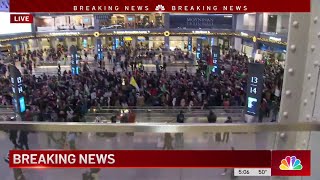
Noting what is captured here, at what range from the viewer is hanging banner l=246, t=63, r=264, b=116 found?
43.2 feet

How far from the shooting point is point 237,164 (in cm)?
238

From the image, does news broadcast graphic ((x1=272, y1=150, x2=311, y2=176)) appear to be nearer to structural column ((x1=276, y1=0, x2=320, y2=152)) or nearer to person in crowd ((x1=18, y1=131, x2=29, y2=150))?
structural column ((x1=276, y1=0, x2=320, y2=152))

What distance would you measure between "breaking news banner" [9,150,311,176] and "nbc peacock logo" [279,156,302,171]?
0.29 ft

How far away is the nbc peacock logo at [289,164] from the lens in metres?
2.48

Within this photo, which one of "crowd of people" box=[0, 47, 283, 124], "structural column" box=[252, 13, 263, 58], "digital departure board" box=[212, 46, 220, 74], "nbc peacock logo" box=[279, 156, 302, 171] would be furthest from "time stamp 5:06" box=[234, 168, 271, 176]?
"structural column" box=[252, 13, 263, 58]

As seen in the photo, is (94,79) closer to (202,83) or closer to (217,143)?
(202,83)

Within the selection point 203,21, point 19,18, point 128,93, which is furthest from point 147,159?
point 203,21

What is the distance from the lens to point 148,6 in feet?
10.0

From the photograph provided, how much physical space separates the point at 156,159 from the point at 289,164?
0.84 m

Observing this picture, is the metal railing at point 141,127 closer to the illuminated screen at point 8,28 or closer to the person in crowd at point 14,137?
the person in crowd at point 14,137

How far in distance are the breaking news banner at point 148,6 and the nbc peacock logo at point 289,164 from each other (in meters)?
1.12

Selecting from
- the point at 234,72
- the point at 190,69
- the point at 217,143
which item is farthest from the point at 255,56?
the point at 217,143

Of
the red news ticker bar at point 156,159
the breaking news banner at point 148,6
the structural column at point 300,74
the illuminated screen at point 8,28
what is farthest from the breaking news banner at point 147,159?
the illuminated screen at point 8,28

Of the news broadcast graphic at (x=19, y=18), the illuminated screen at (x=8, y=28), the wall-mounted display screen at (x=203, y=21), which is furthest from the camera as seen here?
the wall-mounted display screen at (x=203, y=21)
